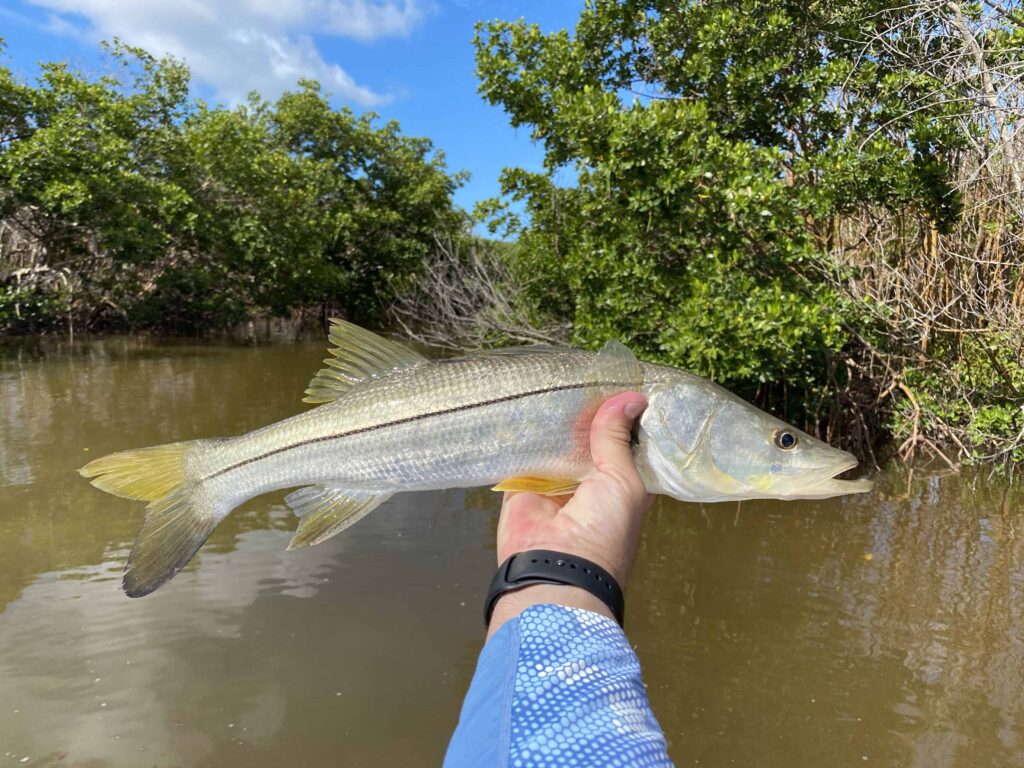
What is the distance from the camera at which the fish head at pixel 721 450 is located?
2.41 m

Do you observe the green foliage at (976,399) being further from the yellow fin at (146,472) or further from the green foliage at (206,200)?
the green foliage at (206,200)

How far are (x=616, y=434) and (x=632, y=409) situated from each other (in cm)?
12

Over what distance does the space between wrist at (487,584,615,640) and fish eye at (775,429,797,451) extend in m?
1.14

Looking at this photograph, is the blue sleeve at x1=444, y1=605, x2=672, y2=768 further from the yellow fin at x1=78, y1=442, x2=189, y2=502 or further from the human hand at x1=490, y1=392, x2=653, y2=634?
the yellow fin at x1=78, y1=442, x2=189, y2=502

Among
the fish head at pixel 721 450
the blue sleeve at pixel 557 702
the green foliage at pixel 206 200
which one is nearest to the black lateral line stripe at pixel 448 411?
the fish head at pixel 721 450

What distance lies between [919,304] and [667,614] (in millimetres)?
5462

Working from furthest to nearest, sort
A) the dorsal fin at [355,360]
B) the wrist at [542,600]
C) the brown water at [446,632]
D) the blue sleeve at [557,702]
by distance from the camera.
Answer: the brown water at [446,632]
the dorsal fin at [355,360]
the wrist at [542,600]
the blue sleeve at [557,702]

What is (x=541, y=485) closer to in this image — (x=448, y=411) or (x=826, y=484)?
(x=448, y=411)

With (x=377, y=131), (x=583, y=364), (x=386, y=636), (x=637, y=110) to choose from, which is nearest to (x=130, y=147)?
(x=377, y=131)

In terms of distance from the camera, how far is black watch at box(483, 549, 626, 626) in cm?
173

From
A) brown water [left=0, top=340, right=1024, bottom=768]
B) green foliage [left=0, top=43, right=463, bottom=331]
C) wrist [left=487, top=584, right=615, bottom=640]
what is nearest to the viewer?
wrist [left=487, top=584, right=615, bottom=640]

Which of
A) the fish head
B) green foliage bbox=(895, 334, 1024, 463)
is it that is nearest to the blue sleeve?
the fish head

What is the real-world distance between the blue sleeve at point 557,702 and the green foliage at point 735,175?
17.6 feet

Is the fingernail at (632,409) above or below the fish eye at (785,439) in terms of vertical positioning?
above
